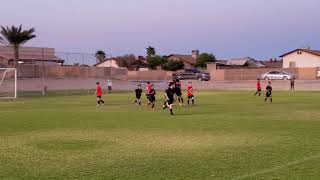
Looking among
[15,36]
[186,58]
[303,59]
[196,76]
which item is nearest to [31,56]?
[15,36]

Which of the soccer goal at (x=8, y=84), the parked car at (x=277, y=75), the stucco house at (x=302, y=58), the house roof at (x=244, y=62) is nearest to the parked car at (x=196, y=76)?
the parked car at (x=277, y=75)

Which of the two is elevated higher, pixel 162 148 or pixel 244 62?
pixel 244 62

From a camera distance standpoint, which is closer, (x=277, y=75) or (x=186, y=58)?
(x=277, y=75)

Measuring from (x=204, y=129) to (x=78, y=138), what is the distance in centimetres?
455

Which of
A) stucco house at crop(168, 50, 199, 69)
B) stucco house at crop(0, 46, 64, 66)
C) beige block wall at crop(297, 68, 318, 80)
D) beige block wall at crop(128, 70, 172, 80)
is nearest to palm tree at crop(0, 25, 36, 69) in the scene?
stucco house at crop(0, 46, 64, 66)

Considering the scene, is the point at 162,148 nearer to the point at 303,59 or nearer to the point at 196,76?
the point at 196,76

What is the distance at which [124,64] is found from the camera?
118 metres

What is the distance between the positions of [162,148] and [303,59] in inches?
3043

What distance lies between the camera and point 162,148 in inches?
543

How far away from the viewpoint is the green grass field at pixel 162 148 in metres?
10.5

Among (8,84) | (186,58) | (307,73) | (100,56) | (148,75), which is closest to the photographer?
(8,84)

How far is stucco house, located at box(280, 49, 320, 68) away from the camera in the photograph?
8544 centimetres

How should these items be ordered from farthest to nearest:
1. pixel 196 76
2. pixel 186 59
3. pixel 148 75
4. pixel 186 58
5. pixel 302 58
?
pixel 186 58 → pixel 186 59 → pixel 148 75 → pixel 302 58 → pixel 196 76

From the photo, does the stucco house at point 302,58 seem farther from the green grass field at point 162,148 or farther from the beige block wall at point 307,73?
the green grass field at point 162,148
